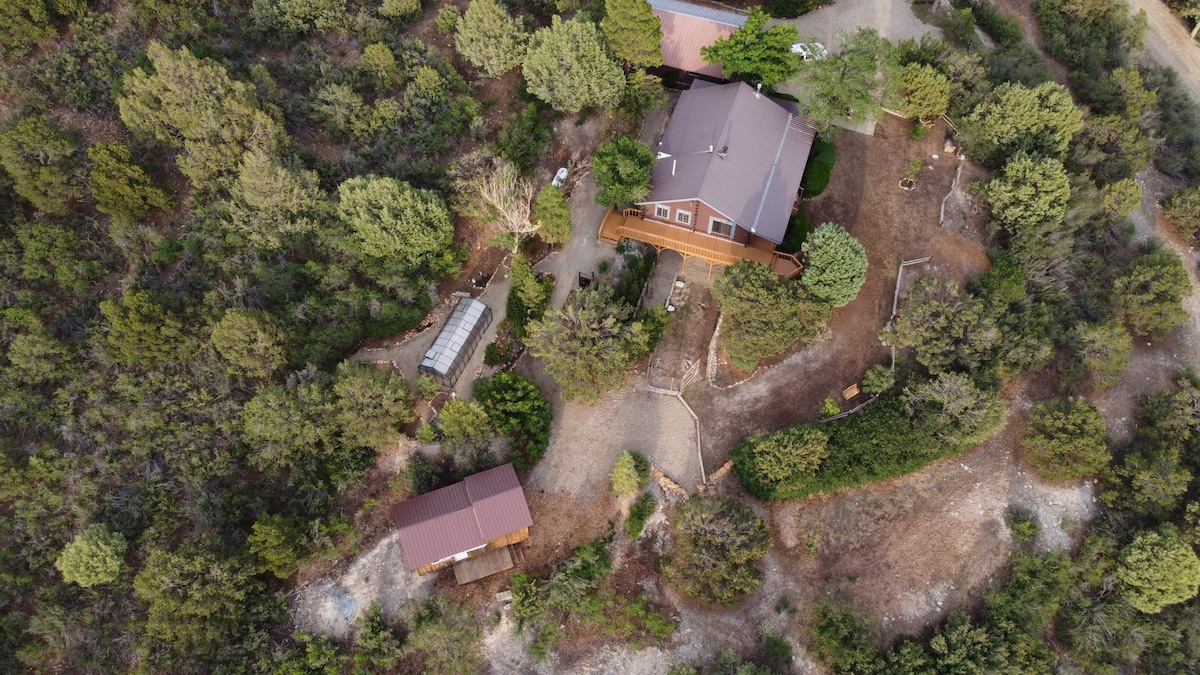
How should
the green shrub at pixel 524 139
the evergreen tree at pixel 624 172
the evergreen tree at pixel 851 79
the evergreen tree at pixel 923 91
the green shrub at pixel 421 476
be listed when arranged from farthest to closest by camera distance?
the green shrub at pixel 524 139 → the evergreen tree at pixel 923 91 → the evergreen tree at pixel 851 79 → the evergreen tree at pixel 624 172 → the green shrub at pixel 421 476

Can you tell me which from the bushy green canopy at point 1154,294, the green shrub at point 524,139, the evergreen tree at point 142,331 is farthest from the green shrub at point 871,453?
the evergreen tree at point 142,331

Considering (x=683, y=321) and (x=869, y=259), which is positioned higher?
(x=869, y=259)

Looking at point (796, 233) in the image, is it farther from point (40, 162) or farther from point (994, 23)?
point (40, 162)

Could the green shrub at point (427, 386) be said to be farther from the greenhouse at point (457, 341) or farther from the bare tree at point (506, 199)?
the bare tree at point (506, 199)

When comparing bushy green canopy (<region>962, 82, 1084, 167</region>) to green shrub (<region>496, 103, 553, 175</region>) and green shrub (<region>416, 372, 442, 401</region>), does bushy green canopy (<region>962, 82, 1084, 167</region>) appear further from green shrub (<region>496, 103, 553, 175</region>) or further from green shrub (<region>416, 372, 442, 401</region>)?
green shrub (<region>416, 372, 442, 401</region>)

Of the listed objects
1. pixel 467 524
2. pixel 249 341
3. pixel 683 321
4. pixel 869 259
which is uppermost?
pixel 869 259

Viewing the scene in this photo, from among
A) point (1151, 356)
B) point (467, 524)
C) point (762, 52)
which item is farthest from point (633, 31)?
point (1151, 356)

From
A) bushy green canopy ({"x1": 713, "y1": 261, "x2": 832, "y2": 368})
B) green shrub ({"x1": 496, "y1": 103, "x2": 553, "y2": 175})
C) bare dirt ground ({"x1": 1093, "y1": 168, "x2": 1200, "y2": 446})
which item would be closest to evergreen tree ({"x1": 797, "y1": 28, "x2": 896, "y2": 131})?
bushy green canopy ({"x1": 713, "y1": 261, "x2": 832, "y2": 368})

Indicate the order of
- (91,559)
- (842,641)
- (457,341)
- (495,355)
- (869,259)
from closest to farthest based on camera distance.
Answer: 1. (91,559)
2. (842,641)
3. (457,341)
4. (495,355)
5. (869,259)

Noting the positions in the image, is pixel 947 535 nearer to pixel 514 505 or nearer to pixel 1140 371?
pixel 1140 371
